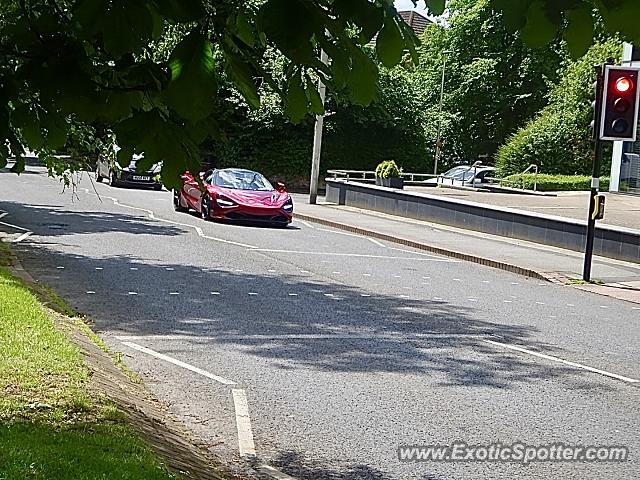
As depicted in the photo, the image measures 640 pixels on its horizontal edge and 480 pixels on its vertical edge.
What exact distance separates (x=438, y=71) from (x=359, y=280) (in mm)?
48859

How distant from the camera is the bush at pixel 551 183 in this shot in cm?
4569

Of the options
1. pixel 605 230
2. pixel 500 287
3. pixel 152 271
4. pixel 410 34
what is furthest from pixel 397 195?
pixel 410 34

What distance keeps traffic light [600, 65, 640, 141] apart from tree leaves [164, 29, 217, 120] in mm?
15832

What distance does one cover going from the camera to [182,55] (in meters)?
3.26

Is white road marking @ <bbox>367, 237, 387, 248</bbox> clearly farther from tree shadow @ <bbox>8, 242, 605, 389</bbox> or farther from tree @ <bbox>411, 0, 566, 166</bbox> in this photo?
tree @ <bbox>411, 0, 566, 166</bbox>

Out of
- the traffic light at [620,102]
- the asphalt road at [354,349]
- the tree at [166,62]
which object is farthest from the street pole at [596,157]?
the tree at [166,62]

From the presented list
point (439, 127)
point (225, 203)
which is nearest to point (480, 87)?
point (439, 127)

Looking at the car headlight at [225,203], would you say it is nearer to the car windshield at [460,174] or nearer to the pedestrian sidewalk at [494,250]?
the pedestrian sidewalk at [494,250]

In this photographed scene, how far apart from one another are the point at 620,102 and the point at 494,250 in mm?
5790

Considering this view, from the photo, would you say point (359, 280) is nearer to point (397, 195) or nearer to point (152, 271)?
point (152, 271)

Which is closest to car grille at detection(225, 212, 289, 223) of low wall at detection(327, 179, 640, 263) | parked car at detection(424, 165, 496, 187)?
low wall at detection(327, 179, 640, 263)

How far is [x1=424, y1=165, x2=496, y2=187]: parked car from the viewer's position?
154 ft

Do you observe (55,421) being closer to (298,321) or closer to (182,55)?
Result: (182,55)

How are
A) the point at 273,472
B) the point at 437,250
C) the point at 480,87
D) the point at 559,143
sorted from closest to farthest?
the point at 273,472, the point at 437,250, the point at 559,143, the point at 480,87
